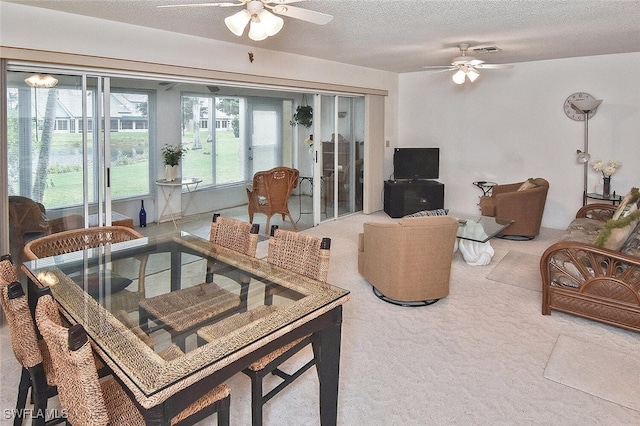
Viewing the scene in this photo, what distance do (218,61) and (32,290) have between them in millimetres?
3212

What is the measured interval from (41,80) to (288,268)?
283cm

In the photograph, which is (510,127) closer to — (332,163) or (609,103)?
(609,103)

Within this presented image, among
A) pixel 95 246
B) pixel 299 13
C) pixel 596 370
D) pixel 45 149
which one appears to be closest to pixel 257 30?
pixel 299 13

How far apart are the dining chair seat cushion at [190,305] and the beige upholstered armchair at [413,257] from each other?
1.68 meters

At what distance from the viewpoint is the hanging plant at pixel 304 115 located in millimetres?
7668

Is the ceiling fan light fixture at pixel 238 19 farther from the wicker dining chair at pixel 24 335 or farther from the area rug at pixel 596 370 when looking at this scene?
the area rug at pixel 596 370

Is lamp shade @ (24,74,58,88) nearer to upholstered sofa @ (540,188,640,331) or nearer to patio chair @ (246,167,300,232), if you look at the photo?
patio chair @ (246,167,300,232)

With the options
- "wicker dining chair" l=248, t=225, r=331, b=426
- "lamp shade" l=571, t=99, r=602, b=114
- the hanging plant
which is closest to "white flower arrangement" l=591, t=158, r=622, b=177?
"lamp shade" l=571, t=99, r=602, b=114

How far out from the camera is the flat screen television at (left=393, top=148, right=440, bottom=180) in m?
7.18

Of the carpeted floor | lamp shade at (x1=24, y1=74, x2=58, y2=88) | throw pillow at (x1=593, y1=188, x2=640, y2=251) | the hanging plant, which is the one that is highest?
the hanging plant

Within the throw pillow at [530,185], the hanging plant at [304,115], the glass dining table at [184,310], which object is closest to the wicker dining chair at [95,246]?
the glass dining table at [184,310]

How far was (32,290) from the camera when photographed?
221 centimetres

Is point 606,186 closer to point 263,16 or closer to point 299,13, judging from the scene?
point 299,13

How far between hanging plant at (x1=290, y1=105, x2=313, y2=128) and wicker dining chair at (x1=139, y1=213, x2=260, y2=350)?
5.31 meters
